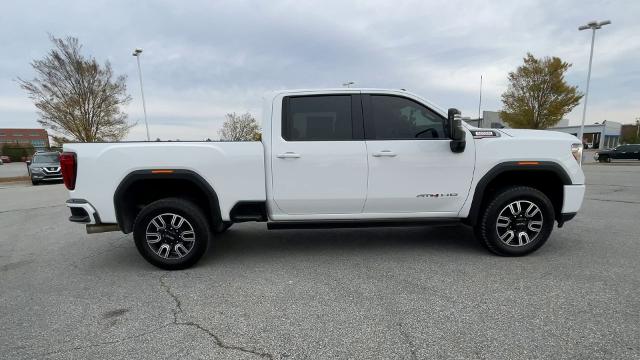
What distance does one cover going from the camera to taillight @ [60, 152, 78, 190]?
3504 millimetres

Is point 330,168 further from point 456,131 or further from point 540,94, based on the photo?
point 540,94

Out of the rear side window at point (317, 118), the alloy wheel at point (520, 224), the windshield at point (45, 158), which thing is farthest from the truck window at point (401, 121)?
the windshield at point (45, 158)

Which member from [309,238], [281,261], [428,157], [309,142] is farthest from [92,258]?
[428,157]

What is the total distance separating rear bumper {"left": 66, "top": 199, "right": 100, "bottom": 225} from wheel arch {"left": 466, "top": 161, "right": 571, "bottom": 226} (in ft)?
13.6

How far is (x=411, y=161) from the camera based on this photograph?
147 inches

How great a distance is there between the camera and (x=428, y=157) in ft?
12.3

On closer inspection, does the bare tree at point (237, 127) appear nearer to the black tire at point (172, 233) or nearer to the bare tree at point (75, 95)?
the bare tree at point (75, 95)

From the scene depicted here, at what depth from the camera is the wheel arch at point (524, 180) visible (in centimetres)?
380

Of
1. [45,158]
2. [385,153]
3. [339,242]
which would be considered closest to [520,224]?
[385,153]

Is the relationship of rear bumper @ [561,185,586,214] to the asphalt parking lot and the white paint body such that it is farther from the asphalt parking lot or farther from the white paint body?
the asphalt parking lot

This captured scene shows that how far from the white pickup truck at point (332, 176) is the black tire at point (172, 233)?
0.01m

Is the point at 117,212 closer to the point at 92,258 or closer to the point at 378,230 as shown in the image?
the point at 92,258

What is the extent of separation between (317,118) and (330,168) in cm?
61

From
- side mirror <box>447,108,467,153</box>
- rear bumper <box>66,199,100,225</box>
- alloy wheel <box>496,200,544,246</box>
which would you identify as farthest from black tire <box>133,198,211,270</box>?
alloy wheel <box>496,200,544,246</box>
